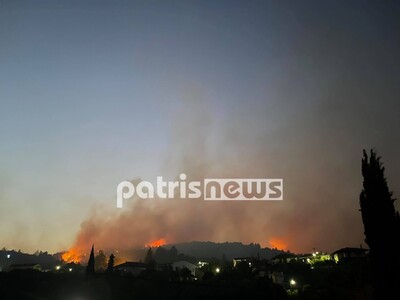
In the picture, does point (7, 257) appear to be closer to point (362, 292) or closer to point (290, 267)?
point (290, 267)

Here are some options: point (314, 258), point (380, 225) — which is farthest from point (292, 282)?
point (314, 258)

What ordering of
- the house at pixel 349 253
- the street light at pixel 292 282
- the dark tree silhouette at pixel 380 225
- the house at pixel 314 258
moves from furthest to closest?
1. the house at pixel 314 258
2. the house at pixel 349 253
3. the street light at pixel 292 282
4. the dark tree silhouette at pixel 380 225

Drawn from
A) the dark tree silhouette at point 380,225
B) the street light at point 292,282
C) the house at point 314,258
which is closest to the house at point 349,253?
the house at point 314,258

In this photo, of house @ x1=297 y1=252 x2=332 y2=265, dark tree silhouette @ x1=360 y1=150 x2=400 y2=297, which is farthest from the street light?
dark tree silhouette @ x1=360 y1=150 x2=400 y2=297

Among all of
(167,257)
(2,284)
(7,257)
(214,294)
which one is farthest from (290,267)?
(7,257)

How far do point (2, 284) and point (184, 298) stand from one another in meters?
30.5

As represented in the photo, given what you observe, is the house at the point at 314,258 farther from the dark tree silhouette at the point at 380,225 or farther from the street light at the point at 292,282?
the dark tree silhouette at the point at 380,225

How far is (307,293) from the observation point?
1622 inches

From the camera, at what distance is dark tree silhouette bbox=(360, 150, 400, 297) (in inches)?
1061

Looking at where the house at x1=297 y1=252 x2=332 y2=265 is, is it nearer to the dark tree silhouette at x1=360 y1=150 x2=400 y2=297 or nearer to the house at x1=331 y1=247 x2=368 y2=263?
the house at x1=331 y1=247 x2=368 y2=263

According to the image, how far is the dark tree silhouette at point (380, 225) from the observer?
88.4ft

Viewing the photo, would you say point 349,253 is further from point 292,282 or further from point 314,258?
point 292,282

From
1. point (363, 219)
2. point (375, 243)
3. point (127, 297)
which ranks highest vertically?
point (363, 219)

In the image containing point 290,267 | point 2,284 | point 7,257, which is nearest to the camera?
point 2,284
